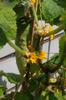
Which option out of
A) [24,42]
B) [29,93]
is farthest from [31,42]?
[29,93]

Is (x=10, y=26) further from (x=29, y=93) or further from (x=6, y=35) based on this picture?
(x=29, y=93)

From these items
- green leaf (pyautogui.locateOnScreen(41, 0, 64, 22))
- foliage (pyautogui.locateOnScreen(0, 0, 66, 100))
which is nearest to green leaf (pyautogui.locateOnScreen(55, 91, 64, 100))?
foliage (pyautogui.locateOnScreen(0, 0, 66, 100))

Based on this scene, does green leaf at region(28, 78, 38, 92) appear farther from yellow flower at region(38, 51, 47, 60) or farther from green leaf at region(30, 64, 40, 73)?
yellow flower at region(38, 51, 47, 60)

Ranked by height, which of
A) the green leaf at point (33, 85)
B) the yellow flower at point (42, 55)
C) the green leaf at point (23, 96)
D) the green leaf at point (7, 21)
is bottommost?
the green leaf at point (23, 96)

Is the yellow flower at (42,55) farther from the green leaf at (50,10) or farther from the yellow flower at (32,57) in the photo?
the green leaf at (50,10)

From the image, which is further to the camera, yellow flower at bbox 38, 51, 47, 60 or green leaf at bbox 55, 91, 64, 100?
green leaf at bbox 55, 91, 64, 100

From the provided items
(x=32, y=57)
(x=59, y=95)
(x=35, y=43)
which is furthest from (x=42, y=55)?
(x=59, y=95)

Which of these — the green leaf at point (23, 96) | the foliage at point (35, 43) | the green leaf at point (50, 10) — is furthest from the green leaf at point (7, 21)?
the green leaf at point (23, 96)

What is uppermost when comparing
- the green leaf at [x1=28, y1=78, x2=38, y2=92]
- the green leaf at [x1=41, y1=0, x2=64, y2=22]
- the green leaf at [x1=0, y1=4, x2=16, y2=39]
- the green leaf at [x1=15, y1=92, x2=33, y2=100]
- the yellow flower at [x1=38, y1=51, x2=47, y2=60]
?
the green leaf at [x1=41, y1=0, x2=64, y2=22]
